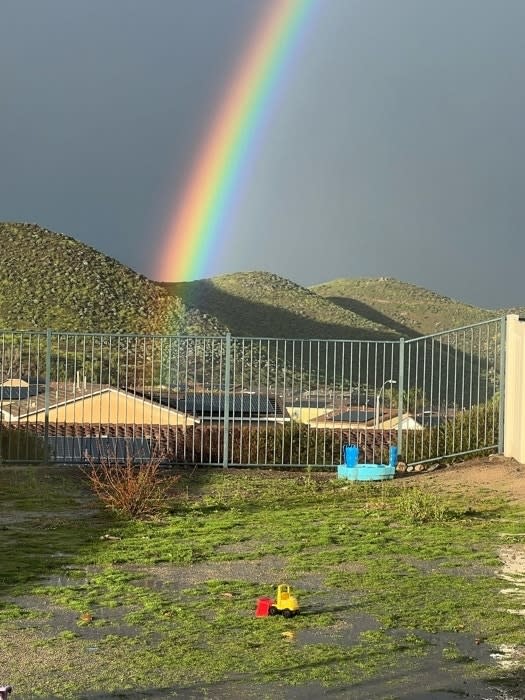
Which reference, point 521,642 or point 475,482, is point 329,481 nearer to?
point 475,482

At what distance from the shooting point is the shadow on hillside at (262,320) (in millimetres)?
102875

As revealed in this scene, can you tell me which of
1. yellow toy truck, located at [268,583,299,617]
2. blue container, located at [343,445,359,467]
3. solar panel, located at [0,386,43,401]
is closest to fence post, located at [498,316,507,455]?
blue container, located at [343,445,359,467]

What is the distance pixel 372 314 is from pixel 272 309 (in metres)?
15.3

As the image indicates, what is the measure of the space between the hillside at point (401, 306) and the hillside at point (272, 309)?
3.26 metres

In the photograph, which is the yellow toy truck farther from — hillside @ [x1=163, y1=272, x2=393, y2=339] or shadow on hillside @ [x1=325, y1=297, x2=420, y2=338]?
shadow on hillside @ [x1=325, y1=297, x2=420, y2=338]

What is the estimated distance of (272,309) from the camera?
4469 inches

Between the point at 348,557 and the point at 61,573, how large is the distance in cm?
267

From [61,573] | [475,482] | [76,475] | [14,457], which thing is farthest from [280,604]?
[14,457]

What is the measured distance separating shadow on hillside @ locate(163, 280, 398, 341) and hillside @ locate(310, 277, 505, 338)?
9.53 metres

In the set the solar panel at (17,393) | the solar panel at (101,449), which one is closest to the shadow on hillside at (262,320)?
the solar panel at (17,393)

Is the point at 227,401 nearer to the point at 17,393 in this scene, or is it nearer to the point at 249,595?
the point at 249,595

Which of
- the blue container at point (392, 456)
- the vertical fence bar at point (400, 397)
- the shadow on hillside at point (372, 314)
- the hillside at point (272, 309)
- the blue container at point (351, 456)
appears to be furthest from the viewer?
the shadow on hillside at point (372, 314)

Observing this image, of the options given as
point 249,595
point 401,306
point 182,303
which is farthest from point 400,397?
point 401,306

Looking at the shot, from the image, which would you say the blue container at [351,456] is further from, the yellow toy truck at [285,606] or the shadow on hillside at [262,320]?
the shadow on hillside at [262,320]
